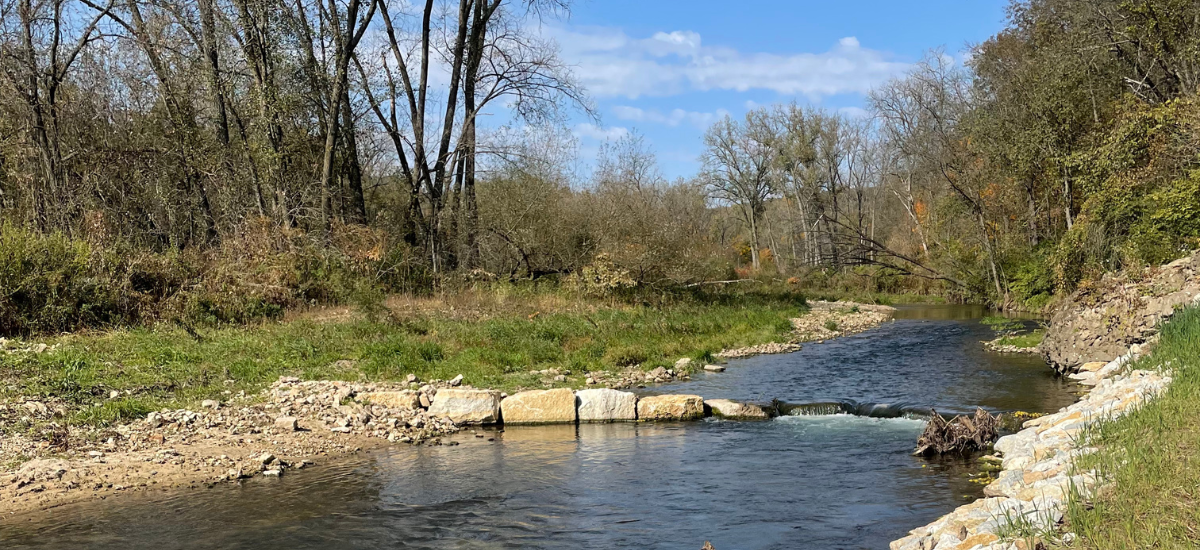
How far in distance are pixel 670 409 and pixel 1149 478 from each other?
759 centimetres

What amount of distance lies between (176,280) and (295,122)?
7889 millimetres

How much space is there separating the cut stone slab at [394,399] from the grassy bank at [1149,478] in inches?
350

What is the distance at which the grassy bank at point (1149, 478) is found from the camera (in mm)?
4465

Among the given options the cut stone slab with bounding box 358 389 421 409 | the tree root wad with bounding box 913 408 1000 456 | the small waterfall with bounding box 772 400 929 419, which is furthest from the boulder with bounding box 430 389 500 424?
the tree root wad with bounding box 913 408 1000 456

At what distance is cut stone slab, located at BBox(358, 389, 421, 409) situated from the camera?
12.1 metres

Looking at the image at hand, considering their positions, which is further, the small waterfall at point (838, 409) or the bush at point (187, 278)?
the bush at point (187, 278)

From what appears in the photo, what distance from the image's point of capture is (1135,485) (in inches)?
204

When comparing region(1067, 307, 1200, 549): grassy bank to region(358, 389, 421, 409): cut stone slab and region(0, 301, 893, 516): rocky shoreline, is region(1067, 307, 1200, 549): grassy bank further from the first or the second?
region(358, 389, 421, 409): cut stone slab

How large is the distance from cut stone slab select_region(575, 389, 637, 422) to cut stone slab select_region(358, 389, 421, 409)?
2530 millimetres

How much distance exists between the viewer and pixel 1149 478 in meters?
5.21

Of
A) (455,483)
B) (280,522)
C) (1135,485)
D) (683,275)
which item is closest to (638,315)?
(683,275)

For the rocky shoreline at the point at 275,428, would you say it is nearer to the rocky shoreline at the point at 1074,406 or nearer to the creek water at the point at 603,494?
the creek water at the point at 603,494

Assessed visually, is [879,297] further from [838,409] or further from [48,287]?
[48,287]

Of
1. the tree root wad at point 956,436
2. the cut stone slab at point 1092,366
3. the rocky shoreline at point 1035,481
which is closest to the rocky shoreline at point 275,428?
the tree root wad at point 956,436
